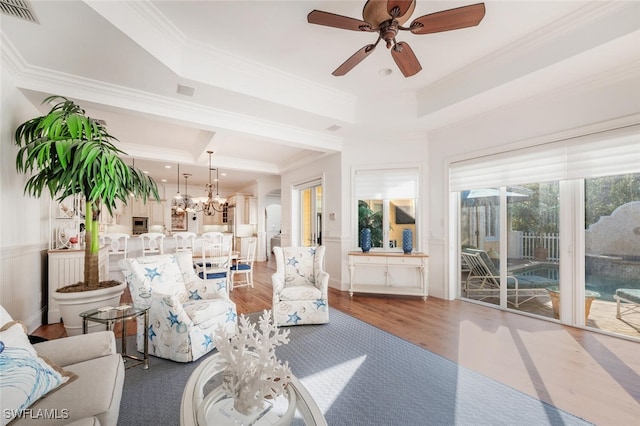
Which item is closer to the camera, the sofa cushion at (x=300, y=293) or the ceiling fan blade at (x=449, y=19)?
the ceiling fan blade at (x=449, y=19)

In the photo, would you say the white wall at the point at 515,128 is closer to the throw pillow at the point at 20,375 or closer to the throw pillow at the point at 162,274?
the throw pillow at the point at 162,274

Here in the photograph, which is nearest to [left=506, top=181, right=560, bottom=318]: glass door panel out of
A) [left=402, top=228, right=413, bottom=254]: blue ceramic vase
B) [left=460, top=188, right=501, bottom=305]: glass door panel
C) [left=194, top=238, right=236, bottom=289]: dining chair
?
[left=460, top=188, right=501, bottom=305]: glass door panel

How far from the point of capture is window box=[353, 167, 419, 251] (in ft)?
15.9

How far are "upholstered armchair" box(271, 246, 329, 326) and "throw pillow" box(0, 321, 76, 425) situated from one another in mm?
2094

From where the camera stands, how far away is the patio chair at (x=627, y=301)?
278 centimetres

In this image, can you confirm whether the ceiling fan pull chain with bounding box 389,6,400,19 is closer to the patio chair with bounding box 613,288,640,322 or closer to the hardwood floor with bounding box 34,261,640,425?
the hardwood floor with bounding box 34,261,640,425

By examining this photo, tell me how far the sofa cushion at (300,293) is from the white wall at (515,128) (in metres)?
2.27

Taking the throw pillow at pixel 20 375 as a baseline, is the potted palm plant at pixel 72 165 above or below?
above

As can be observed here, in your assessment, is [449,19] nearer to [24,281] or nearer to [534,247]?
[534,247]

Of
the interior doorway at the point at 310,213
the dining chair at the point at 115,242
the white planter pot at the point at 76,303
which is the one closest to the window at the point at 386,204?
the interior doorway at the point at 310,213

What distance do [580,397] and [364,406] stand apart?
5.16 feet

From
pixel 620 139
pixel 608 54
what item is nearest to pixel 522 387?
pixel 620 139

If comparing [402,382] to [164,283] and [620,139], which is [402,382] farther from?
[620,139]

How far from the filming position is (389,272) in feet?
15.9
